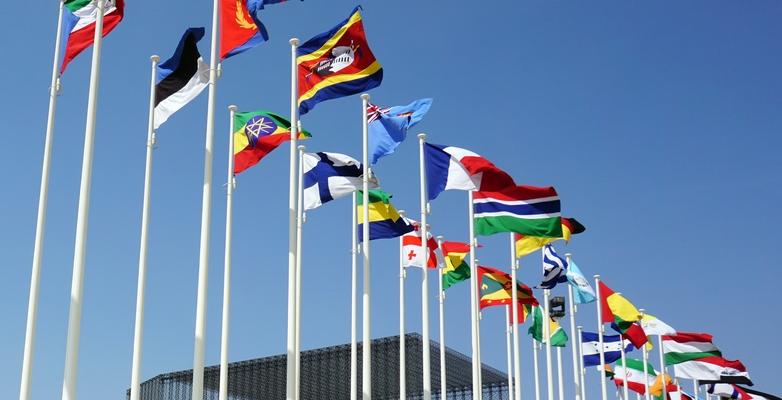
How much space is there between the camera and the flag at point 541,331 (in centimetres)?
3788

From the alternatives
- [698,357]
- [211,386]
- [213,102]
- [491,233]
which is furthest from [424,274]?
[211,386]

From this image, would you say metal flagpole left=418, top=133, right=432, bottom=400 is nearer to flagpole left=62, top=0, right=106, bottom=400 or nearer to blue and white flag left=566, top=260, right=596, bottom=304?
flagpole left=62, top=0, right=106, bottom=400

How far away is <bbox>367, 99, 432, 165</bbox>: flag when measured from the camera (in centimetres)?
2348

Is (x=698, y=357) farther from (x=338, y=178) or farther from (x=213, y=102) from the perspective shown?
(x=213, y=102)

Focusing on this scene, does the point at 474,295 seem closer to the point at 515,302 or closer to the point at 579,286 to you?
the point at 515,302

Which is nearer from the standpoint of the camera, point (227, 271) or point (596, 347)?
point (227, 271)

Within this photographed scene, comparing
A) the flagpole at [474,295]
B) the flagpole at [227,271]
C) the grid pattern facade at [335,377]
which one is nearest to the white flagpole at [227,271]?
the flagpole at [227,271]

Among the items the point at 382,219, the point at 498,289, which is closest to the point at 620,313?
the point at 498,289

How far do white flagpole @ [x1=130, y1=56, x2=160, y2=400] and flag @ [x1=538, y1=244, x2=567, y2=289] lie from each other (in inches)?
626

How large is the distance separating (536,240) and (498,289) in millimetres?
3032

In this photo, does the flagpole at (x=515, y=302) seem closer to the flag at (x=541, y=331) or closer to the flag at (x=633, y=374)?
the flag at (x=541, y=331)

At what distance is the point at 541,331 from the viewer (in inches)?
1499

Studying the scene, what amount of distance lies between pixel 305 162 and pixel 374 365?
38481 millimetres

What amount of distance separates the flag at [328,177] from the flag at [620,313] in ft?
55.7
